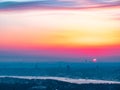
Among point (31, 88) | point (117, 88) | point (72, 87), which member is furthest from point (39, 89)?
point (117, 88)

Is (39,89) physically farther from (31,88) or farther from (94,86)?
(94,86)

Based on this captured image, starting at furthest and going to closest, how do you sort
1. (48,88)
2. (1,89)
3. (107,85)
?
1. (107,85)
2. (48,88)
3. (1,89)

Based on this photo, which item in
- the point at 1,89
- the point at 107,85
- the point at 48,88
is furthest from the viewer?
the point at 107,85

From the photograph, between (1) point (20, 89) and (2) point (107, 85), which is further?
(2) point (107, 85)

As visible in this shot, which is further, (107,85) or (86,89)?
(107,85)

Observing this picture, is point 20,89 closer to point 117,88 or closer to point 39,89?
point 39,89

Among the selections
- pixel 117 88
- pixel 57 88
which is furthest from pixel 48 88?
pixel 117 88

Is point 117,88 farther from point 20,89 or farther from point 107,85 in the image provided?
point 20,89
